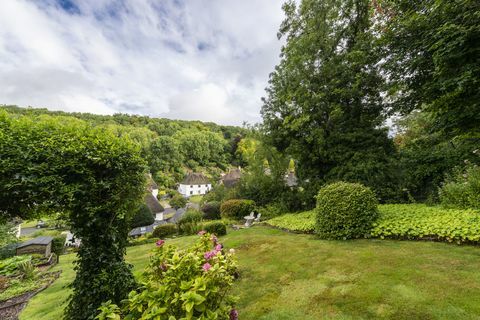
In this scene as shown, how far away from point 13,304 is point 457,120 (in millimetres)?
15447

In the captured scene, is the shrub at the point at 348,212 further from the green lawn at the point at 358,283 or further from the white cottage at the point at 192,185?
the white cottage at the point at 192,185

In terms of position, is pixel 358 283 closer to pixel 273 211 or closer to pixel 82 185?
pixel 82 185

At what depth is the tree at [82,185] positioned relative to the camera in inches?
121

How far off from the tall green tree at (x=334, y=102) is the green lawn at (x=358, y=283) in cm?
671

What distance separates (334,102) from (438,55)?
20.9 feet

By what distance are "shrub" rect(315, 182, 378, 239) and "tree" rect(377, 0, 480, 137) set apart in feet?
13.1

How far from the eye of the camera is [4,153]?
2.96 meters

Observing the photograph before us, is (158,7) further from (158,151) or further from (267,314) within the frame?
(158,151)

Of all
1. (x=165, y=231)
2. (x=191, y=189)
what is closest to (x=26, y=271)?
(x=165, y=231)

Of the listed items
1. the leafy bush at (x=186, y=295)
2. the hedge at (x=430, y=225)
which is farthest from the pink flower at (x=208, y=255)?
the hedge at (x=430, y=225)

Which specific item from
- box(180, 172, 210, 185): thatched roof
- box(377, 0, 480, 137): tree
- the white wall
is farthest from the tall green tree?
the white wall

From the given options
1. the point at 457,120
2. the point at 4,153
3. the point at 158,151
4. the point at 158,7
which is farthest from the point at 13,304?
the point at 158,151

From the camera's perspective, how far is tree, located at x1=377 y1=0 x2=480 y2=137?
6.04m

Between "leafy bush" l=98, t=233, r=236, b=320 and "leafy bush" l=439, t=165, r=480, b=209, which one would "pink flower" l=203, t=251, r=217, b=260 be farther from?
"leafy bush" l=439, t=165, r=480, b=209
